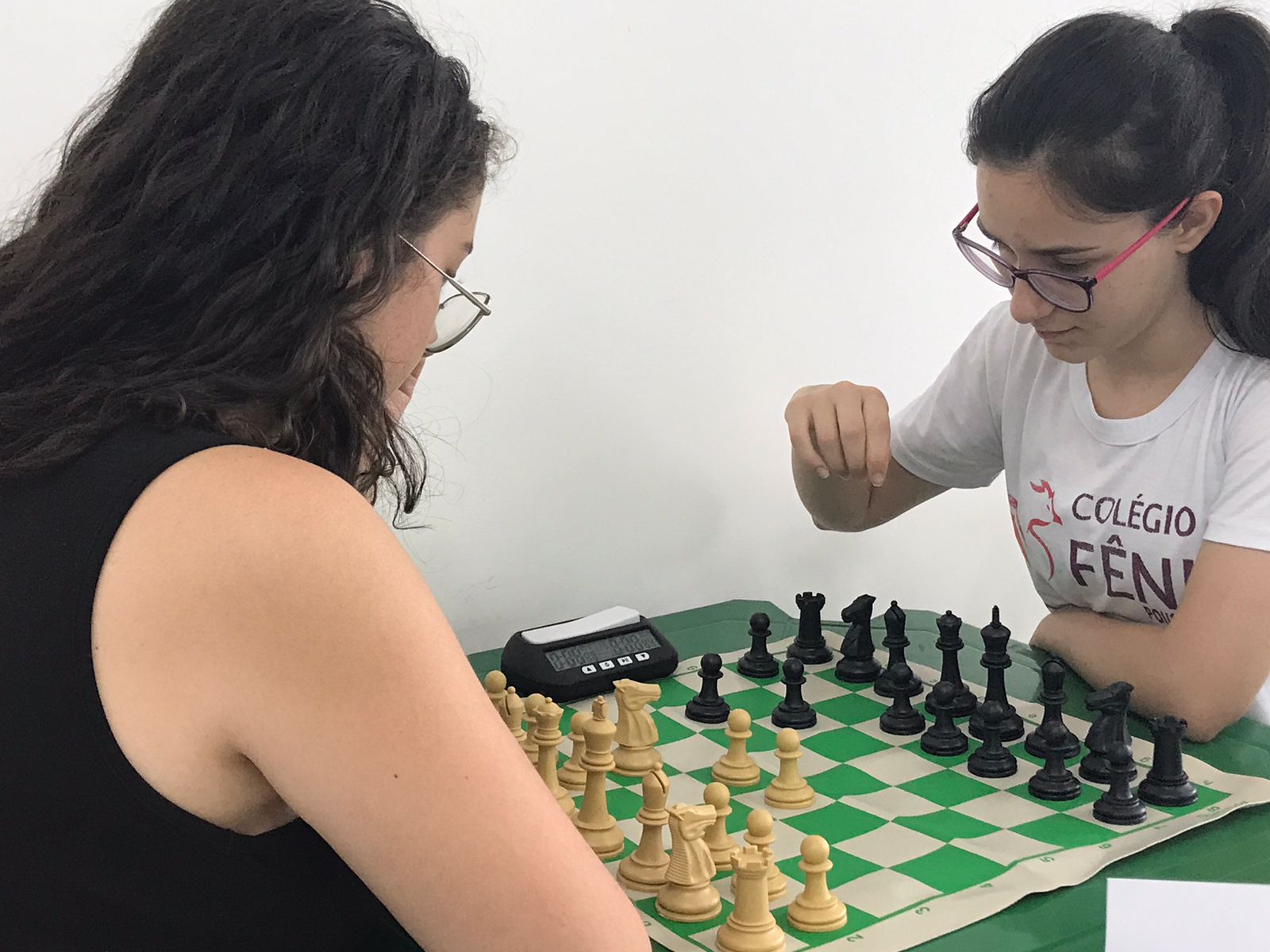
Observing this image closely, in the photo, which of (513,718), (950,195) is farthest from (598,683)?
(950,195)

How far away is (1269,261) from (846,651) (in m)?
0.66

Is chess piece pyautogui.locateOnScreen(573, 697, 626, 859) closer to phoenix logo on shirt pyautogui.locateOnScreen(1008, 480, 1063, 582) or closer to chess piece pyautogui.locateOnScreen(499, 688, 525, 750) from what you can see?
chess piece pyautogui.locateOnScreen(499, 688, 525, 750)

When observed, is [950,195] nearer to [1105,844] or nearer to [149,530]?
[1105,844]

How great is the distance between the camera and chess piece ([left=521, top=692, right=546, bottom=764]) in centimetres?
121

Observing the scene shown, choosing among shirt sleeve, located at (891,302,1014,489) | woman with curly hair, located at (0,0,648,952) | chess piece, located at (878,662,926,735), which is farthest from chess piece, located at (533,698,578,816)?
shirt sleeve, located at (891,302,1014,489)

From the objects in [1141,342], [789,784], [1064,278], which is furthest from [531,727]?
[1141,342]

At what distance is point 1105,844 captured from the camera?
3.40 feet

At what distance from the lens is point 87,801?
2.50ft

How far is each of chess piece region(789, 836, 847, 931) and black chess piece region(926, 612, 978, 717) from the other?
41 centimetres

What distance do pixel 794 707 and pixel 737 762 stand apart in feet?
0.50

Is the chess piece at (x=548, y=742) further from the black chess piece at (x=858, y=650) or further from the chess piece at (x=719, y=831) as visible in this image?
the black chess piece at (x=858, y=650)

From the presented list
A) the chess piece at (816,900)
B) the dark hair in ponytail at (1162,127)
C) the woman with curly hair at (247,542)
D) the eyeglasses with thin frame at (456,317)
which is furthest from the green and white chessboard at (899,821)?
the dark hair in ponytail at (1162,127)

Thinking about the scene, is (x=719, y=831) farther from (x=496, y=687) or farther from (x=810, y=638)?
(x=810, y=638)

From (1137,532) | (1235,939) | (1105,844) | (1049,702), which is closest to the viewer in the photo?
(1235,939)
